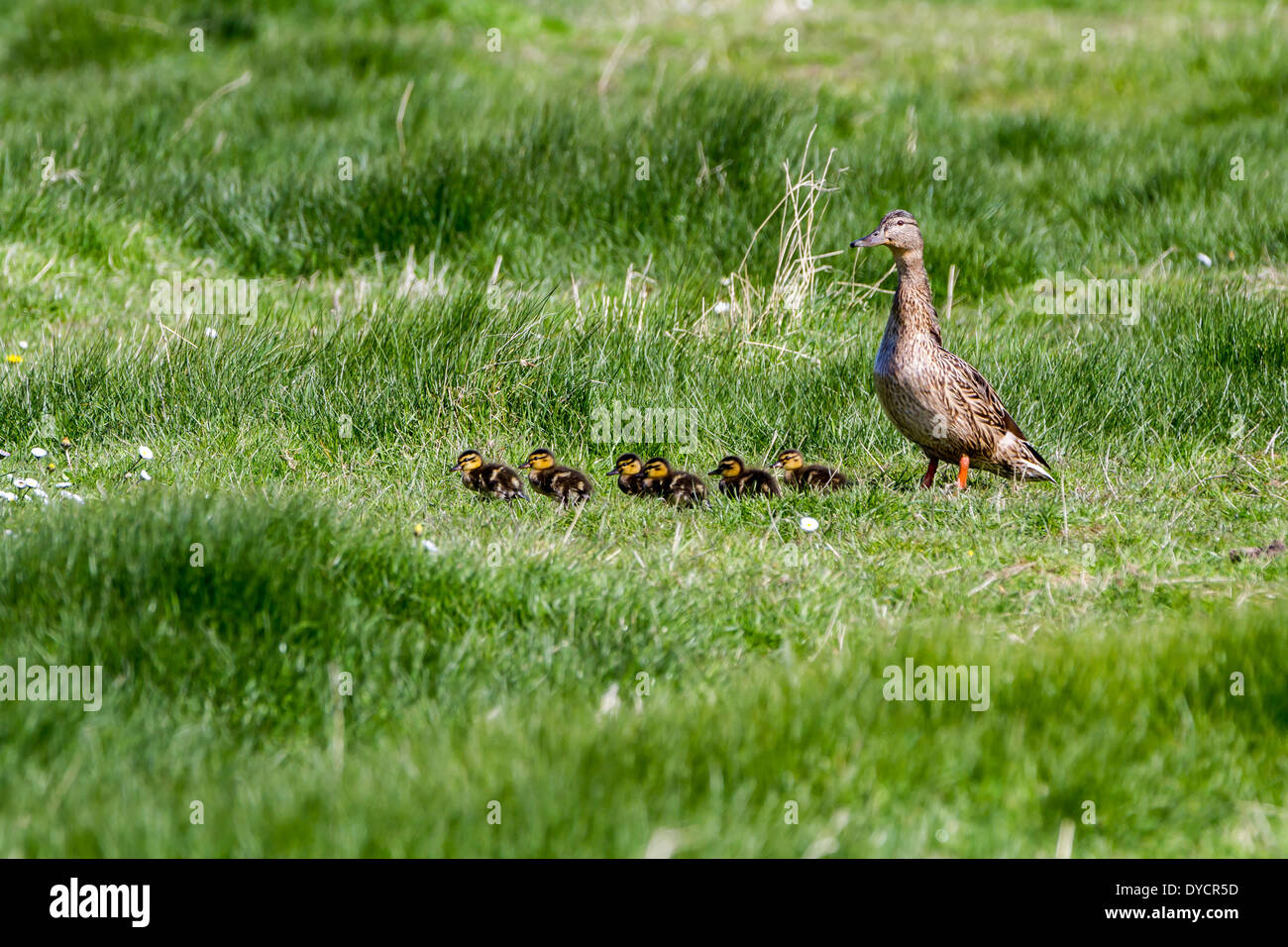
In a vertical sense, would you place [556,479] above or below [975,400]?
below

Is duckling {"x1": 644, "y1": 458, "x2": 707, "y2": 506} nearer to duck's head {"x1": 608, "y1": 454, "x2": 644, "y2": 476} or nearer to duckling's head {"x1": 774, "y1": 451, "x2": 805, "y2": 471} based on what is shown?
duck's head {"x1": 608, "y1": 454, "x2": 644, "y2": 476}

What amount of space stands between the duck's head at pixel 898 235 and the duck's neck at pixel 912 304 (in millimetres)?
33

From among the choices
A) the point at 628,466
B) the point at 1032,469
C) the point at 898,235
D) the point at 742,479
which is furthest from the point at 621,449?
the point at 1032,469

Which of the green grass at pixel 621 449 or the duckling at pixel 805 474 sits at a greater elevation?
the green grass at pixel 621 449

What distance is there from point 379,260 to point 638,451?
3.16 metres

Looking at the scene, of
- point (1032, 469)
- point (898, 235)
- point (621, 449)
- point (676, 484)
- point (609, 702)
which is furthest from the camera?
point (621, 449)

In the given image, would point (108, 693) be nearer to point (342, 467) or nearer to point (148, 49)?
point (342, 467)

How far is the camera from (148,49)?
14406mm

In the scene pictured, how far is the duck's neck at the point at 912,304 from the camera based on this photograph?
6.48 metres

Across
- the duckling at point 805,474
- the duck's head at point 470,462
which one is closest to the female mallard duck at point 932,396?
the duckling at point 805,474

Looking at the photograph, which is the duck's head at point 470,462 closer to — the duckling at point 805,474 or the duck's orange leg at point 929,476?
the duckling at point 805,474

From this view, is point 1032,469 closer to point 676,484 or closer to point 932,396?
point 932,396

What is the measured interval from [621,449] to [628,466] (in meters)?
0.54

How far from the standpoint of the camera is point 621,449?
6840 mm
